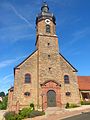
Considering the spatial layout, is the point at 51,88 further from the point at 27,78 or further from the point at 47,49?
the point at 47,49

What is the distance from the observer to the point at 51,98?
3148 cm

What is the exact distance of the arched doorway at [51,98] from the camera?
31080 millimetres

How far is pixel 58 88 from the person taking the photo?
32.1 m

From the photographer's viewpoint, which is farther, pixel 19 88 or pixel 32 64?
pixel 32 64

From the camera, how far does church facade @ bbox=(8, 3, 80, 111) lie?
3097 centimetres

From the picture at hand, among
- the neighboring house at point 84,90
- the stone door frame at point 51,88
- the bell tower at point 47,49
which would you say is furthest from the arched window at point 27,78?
the neighboring house at point 84,90

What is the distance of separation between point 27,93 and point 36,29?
14.2 meters

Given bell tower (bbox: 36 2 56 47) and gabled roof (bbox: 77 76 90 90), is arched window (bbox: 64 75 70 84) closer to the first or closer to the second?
gabled roof (bbox: 77 76 90 90)

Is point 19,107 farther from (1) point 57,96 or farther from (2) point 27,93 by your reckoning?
(1) point 57,96

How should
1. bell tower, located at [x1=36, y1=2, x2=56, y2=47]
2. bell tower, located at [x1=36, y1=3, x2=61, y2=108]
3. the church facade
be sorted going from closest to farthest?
the church facade < bell tower, located at [x1=36, y1=3, x2=61, y2=108] < bell tower, located at [x1=36, y1=2, x2=56, y2=47]

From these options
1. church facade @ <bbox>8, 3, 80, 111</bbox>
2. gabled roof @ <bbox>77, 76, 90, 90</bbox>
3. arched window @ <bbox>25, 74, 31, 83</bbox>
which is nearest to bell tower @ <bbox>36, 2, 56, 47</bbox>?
church facade @ <bbox>8, 3, 80, 111</bbox>

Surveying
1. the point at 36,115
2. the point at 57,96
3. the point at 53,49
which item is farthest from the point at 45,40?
the point at 36,115

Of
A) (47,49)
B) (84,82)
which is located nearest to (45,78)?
(47,49)

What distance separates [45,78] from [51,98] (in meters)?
3.58
